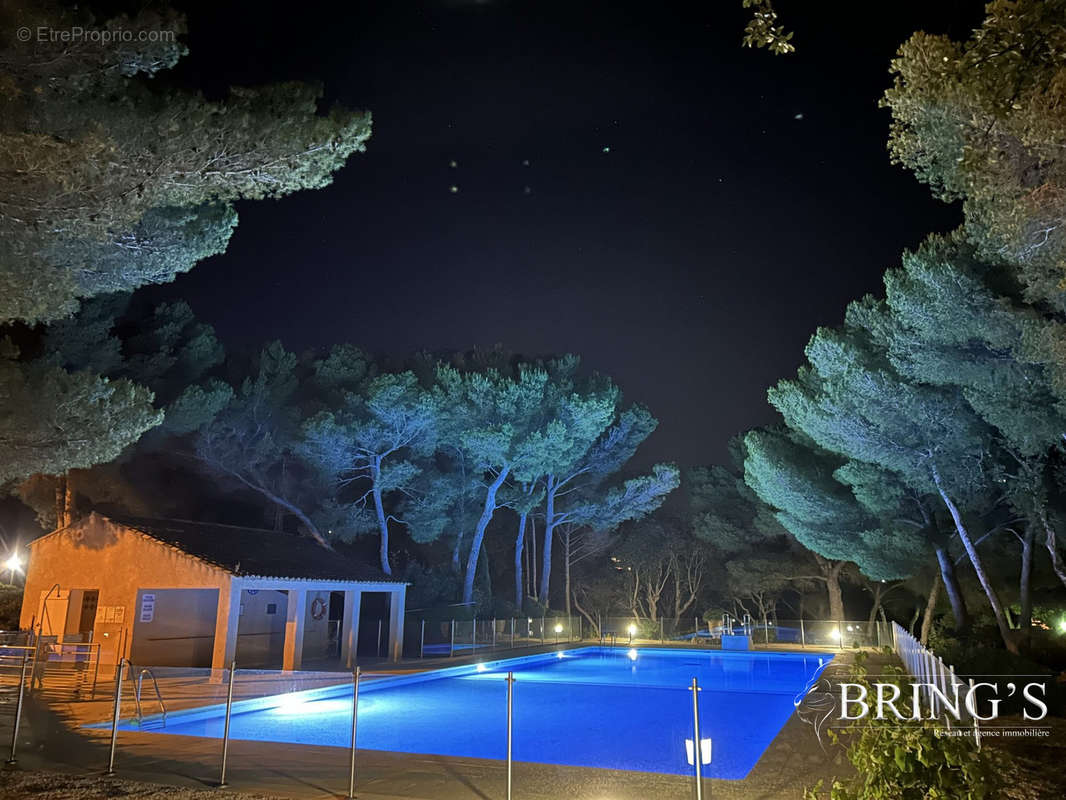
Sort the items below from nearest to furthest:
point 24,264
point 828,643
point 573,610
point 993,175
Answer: point 993,175
point 24,264
point 828,643
point 573,610

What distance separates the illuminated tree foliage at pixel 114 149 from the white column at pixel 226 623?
7.15 m

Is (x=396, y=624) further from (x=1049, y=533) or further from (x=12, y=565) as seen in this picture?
(x=12, y=565)

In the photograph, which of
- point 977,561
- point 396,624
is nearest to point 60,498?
point 396,624

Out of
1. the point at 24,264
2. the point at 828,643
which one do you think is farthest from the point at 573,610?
the point at 24,264

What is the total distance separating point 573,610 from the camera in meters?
41.1

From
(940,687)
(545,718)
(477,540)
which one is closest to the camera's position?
(940,687)

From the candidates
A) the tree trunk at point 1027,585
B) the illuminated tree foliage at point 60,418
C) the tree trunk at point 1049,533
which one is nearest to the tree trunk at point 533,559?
the tree trunk at point 1027,585

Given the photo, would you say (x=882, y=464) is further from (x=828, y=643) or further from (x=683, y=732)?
(x=828, y=643)

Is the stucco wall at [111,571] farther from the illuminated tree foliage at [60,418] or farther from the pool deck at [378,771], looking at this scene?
the pool deck at [378,771]

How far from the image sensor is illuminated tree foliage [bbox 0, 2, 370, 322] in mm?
7758

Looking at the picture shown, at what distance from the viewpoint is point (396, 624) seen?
20.9 metres

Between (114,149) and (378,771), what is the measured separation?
22.3 feet

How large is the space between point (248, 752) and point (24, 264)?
6135 mm

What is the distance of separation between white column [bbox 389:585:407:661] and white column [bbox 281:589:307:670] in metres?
3.96
